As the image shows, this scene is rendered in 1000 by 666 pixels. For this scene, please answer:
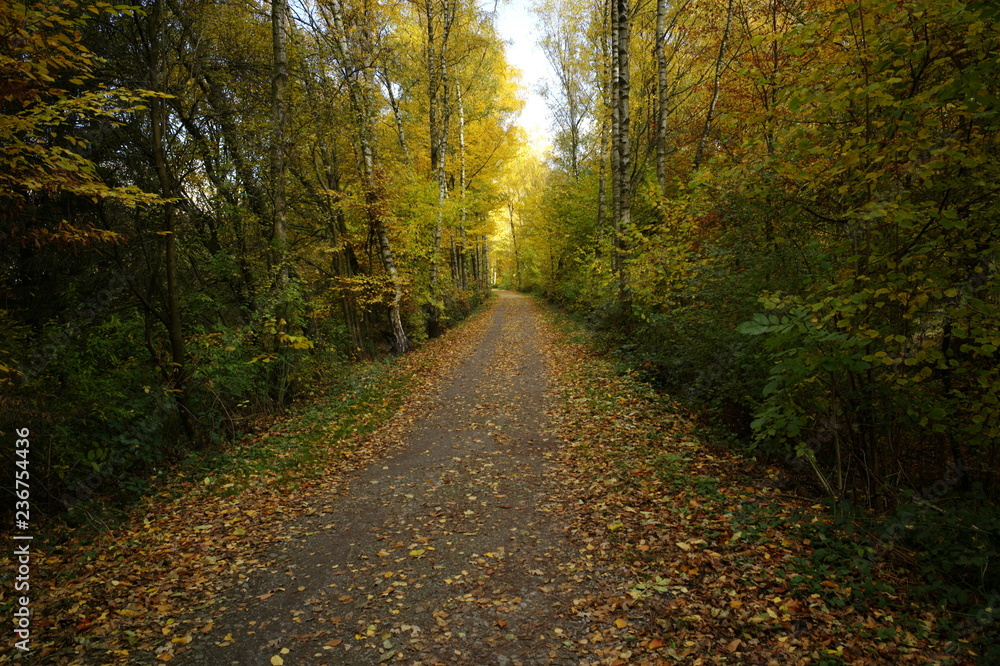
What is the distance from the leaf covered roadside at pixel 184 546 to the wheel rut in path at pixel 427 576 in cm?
40

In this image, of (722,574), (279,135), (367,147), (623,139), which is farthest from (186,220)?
(722,574)

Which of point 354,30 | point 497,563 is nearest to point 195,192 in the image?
point 354,30

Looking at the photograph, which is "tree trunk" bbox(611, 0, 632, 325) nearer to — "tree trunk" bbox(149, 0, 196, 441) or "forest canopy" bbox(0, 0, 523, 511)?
"forest canopy" bbox(0, 0, 523, 511)

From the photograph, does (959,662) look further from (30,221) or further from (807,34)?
(30,221)

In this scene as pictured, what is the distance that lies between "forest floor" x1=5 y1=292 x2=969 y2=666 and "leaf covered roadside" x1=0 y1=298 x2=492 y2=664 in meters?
0.02

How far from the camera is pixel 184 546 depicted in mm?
5145

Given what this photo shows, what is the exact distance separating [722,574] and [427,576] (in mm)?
2877

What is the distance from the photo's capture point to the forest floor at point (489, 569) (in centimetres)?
359

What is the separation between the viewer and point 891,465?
504 cm

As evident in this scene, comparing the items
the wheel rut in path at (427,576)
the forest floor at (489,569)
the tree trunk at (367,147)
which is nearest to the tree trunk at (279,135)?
the tree trunk at (367,147)

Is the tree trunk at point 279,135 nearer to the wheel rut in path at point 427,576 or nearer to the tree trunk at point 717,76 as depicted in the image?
the wheel rut in path at point 427,576

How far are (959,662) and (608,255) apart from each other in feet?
46.6

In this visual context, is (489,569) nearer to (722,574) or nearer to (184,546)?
(722,574)

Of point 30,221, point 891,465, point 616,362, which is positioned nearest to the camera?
point 891,465
